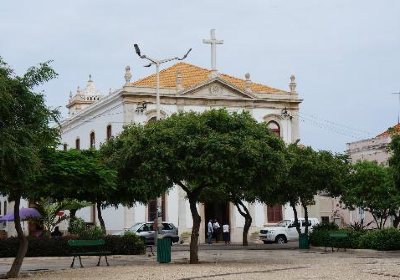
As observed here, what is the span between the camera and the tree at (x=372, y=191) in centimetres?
3525

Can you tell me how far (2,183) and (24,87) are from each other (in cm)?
258

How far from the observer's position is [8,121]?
17.7m

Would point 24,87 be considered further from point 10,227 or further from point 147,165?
point 10,227

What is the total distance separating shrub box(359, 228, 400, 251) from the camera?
3153cm

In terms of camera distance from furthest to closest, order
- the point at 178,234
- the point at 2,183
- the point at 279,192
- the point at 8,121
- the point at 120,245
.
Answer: the point at 178,234
the point at 279,192
the point at 120,245
the point at 2,183
the point at 8,121

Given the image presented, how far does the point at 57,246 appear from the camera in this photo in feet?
99.8

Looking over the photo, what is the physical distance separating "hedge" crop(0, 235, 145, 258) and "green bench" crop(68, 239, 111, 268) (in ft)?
3.11

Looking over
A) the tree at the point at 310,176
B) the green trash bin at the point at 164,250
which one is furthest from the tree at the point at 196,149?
the tree at the point at 310,176

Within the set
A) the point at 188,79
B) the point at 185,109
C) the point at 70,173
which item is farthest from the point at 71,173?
the point at 188,79

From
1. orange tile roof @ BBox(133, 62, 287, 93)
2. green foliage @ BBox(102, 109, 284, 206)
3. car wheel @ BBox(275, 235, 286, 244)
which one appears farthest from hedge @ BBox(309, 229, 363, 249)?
orange tile roof @ BBox(133, 62, 287, 93)

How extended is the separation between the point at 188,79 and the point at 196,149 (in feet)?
93.7

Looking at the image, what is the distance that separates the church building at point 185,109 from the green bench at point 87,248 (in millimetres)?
17574

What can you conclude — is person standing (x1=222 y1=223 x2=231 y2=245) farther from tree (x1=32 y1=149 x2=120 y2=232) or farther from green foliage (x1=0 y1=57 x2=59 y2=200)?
green foliage (x1=0 y1=57 x2=59 y2=200)

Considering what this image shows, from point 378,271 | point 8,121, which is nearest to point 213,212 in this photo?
point 378,271
